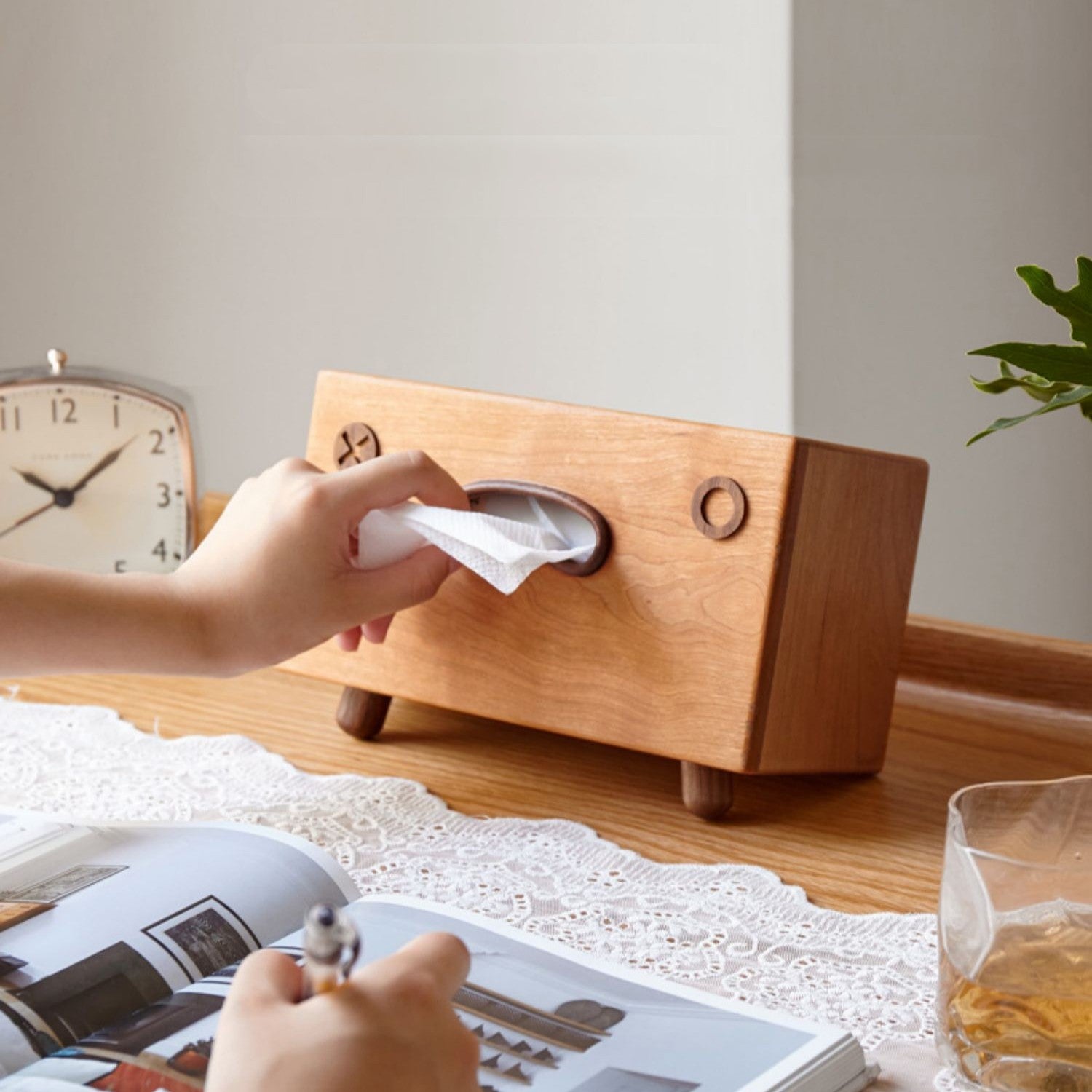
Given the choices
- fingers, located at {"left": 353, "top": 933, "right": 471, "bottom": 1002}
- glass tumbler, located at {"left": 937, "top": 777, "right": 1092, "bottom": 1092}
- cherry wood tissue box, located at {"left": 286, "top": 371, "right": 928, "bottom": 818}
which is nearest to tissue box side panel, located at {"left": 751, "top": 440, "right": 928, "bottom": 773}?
cherry wood tissue box, located at {"left": 286, "top": 371, "right": 928, "bottom": 818}

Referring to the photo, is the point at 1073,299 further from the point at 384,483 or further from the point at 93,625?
the point at 93,625

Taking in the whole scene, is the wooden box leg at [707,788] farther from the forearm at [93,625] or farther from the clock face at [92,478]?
the clock face at [92,478]

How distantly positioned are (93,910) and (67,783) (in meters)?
0.25

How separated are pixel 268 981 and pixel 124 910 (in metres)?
0.24

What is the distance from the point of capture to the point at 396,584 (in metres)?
0.83

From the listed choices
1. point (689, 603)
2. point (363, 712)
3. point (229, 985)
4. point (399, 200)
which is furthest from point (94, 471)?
point (229, 985)

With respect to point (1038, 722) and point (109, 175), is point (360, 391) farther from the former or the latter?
point (109, 175)

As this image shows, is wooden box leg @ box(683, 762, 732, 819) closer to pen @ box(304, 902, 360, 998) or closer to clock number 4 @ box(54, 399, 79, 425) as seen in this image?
pen @ box(304, 902, 360, 998)

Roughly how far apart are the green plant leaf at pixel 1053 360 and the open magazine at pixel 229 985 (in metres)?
0.28

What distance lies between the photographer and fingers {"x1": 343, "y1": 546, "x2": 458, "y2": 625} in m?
0.82

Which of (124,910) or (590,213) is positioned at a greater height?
(590,213)

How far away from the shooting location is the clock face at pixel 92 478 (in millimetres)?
1137

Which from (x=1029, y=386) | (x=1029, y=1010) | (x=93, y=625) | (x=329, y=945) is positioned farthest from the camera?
(x=93, y=625)

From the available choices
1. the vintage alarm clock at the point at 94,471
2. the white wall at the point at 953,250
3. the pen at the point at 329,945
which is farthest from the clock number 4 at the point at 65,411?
the pen at the point at 329,945
